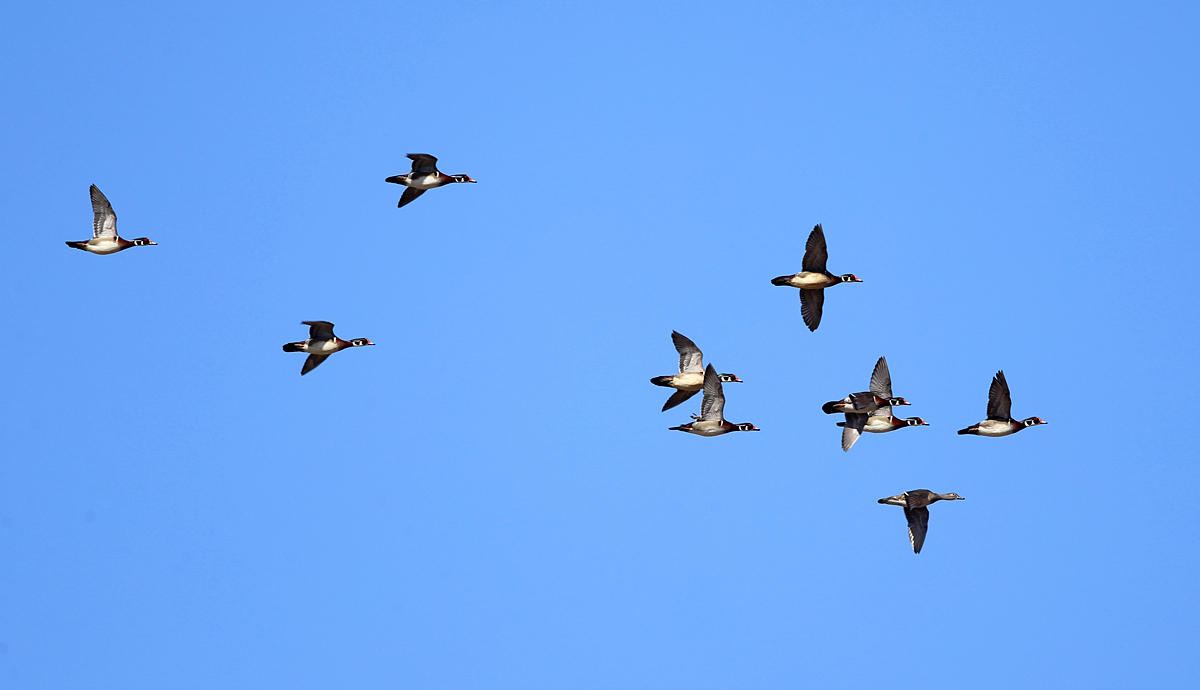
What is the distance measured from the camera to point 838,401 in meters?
103

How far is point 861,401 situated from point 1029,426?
26.9 ft

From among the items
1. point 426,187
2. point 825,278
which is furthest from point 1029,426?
point 426,187

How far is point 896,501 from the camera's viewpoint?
10338 cm

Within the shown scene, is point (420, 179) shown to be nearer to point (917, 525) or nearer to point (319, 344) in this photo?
point (319, 344)

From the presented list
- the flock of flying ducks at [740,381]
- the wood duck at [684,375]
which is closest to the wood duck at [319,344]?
the flock of flying ducks at [740,381]

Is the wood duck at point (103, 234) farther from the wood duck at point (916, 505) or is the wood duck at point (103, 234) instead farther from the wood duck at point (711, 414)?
the wood duck at point (916, 505)

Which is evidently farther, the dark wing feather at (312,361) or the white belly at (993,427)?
the white belly at (993,427)

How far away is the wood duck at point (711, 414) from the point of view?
10138 centimetres

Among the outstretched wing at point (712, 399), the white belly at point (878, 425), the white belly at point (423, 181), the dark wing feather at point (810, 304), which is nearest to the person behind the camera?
the outstretched wing at point (712, 399)

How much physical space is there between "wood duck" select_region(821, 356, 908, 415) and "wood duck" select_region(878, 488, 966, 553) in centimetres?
396

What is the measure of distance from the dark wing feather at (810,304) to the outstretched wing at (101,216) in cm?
2956

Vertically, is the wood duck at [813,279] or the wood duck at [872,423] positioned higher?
the wood duck at [813,279]

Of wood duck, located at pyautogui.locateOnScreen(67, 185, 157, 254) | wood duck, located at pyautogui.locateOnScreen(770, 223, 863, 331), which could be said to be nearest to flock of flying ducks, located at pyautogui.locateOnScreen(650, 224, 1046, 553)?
wood duck, located at pyautogui.locateOnScreen(770, 223, 863, 331)

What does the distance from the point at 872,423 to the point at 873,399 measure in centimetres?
274
